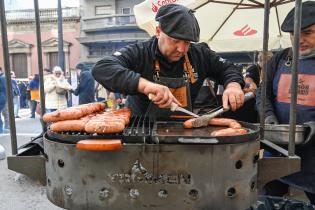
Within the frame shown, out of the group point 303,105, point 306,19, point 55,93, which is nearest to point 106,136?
point 303,105

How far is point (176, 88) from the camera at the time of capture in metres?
1.94

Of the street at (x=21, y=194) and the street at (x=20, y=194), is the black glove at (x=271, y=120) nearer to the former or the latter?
the street at (x=21, y=194)

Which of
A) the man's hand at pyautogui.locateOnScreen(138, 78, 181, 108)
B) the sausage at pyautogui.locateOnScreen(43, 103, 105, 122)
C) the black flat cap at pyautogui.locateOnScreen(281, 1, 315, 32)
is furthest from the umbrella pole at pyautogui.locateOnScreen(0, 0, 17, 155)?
the black flat cap at pyautogui.locateOnScreen(281, 1, 315, 32)

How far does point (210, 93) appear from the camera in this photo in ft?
11.5

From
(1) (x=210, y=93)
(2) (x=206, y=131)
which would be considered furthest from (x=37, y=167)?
(1) (x=210, y=93)

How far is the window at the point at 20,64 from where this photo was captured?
100 ft

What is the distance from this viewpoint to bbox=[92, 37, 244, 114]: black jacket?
1624 millimetres

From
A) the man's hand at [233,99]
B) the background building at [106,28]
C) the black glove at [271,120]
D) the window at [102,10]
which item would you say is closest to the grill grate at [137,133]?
the man's hand at [233,99]

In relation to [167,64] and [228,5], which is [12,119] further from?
[228,5]

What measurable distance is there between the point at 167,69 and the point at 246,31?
148 inches

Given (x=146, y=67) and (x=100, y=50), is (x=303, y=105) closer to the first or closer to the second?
(x=146, y=67)

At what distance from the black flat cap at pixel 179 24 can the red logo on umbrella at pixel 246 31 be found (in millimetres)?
3853

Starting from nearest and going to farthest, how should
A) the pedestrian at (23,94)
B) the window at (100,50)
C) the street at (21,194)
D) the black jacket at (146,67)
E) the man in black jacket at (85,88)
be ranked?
the black jacket at (146,67)
the street at (21,194)
the man in black jacket at (85,88)
the pedestrian at (23,94)
the window at (100,50)

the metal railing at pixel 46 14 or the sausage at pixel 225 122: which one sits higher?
the metal railing at pixel 46 14
